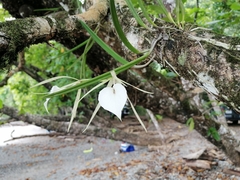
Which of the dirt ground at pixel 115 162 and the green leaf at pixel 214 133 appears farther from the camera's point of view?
the dirt ground at pixel 115 162

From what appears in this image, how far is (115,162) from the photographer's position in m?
3.12

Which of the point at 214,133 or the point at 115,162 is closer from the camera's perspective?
the point at 214,133

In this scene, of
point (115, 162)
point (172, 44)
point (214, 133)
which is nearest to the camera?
point (172, 44)

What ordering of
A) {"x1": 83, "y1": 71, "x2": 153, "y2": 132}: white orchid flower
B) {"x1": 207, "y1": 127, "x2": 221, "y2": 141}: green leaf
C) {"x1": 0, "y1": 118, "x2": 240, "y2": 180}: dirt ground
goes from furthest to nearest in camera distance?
{"x1": 0, "y1": 118, "x2": 240, "y2": 180}: dirt ground, {"x1": 207, "y1": 127, "x2": 221, "y2": 141}: green leaf, {"x1": 83, "y1": 71, "x2": 153, "y2": 132}: white orchid flower

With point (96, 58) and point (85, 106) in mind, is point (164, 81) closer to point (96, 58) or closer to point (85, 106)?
point (96, 58)

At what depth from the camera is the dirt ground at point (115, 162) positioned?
241cm

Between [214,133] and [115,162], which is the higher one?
[214,133]

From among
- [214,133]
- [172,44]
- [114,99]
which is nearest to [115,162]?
[214,133]

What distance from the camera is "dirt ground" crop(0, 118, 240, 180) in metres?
2.41

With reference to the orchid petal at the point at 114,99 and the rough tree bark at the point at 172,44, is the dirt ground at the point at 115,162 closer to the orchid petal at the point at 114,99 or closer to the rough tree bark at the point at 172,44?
the rough tree bark at the point at 172,44

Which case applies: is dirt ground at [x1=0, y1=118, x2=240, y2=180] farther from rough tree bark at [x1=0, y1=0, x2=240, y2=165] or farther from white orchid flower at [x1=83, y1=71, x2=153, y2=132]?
white orchid flower at [x1=83, y1=71, x2=153, y2=132]

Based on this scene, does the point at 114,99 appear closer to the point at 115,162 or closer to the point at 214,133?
the point at 214,133

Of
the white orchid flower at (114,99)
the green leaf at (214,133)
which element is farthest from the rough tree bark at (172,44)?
the green leaf at (214,133)

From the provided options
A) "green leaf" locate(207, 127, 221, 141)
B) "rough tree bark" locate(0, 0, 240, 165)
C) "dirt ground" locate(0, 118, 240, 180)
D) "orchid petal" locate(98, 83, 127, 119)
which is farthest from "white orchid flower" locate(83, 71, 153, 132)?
"dirt ground" locate(0, 118, 240, 180)
